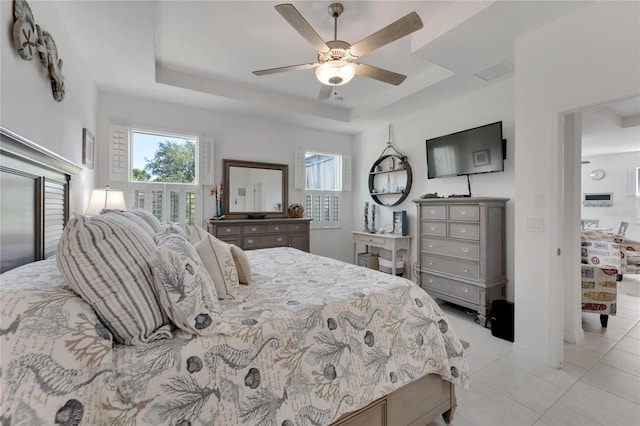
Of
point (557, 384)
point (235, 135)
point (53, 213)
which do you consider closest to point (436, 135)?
point (235, 135)

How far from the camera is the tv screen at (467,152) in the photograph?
10.6 ft

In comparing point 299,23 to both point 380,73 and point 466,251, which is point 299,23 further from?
point 466,251

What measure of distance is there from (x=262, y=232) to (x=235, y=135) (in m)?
1.58

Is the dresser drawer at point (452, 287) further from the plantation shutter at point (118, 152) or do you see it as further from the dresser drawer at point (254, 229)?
the plantation shutter at point (118, 152)

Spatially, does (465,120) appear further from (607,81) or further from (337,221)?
(337,221)

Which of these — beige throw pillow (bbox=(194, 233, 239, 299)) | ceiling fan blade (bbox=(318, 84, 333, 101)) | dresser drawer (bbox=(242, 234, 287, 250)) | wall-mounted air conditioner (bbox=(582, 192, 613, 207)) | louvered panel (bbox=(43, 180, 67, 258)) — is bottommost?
dresser drawer (bbox=(242, 234, 287, 250))

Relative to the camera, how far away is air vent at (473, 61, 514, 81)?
9.40 ft

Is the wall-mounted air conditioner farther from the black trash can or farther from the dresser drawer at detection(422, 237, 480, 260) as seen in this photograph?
the black trash can

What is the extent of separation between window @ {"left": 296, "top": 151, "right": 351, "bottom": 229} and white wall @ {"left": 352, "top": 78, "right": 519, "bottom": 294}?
0.30m

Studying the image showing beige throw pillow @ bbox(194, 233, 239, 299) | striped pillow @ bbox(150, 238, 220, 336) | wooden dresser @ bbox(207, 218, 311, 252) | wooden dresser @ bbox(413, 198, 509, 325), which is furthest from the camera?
wooden dresser @ bbox(207, 218, 311, 252)

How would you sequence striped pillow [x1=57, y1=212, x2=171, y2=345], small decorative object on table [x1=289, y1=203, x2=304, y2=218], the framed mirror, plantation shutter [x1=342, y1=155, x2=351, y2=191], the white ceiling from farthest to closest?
plantation shutter [x1=342, y1=155, x2=351, y2=191], small decorative object on table [x1=289, y1=203, x2=304, y2=218], the framed mirror, the white ceiling, striped pillow [x1=57, y1=212, x2=171, y2=345]

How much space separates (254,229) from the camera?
4176 millimetres

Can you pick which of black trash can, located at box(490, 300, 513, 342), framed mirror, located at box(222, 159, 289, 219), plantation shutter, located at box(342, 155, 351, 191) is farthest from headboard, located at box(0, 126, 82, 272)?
plantation shutter, located at box(342, 155, 351, 191)

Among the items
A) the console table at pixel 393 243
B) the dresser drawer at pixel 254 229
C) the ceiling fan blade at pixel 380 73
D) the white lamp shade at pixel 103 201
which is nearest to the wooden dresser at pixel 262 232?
the dresser drawer at pixel 254 229
